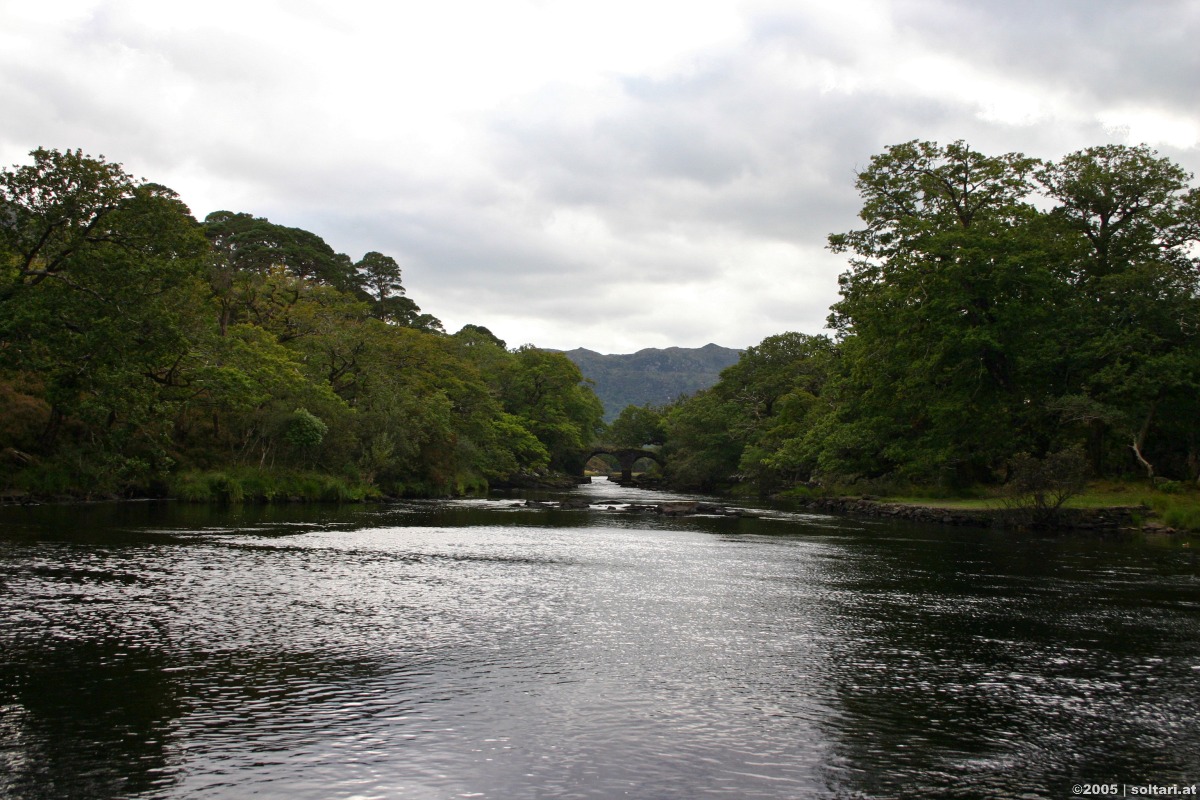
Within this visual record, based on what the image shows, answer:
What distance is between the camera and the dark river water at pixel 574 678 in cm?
820

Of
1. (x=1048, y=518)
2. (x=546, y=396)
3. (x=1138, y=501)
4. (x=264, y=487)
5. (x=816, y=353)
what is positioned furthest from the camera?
(x=546, y=396)

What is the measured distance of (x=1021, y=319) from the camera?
49188 mm

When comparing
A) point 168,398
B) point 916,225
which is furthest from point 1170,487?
point 168,398

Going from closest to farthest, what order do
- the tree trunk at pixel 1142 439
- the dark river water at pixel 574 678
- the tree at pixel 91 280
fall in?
1. the dark river water at pixel 574 678
2. the tree at pixel 91 280
3. the tree trunk at pixel 1142 439

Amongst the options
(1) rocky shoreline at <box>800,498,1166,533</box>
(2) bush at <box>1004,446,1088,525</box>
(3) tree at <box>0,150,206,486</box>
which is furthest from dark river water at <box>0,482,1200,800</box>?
(1) rocky shoreline at <box>800,498,1166,533</box>

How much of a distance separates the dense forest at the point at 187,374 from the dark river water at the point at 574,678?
13243mm

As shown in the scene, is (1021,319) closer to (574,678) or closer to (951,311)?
(951,311)

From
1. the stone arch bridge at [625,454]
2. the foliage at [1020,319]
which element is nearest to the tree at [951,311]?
the foliage at [1020,319]

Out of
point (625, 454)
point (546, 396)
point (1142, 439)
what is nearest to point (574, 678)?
point (1142, 439)

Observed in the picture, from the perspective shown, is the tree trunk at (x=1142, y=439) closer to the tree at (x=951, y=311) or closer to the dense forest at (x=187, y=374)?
the tree at (x=951, y=311)

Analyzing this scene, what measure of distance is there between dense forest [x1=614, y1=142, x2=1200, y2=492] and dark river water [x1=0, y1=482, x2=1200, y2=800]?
26964 millimetres

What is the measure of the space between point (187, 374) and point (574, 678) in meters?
35.0

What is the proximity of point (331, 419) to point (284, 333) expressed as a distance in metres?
9.27

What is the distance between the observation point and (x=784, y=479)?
7925 centimetres
